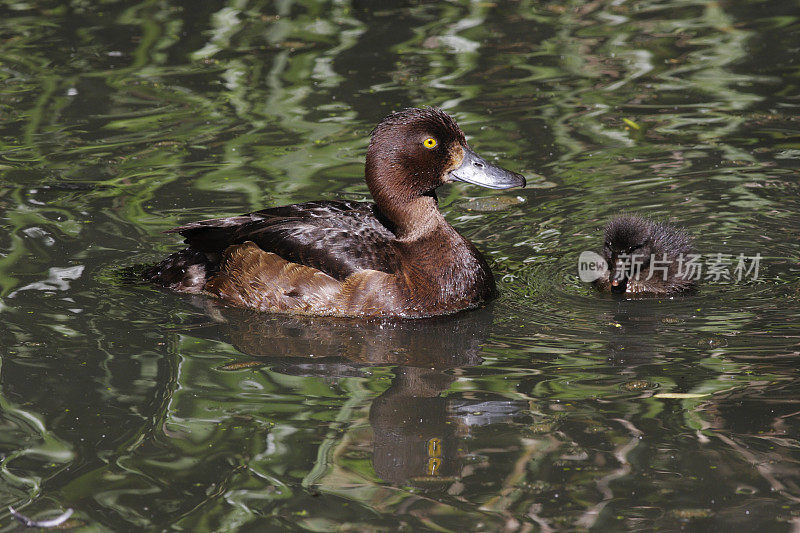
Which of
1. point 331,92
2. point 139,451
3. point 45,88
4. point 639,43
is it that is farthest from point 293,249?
point 639,43

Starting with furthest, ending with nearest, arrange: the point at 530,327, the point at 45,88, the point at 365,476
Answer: the point at 45,88, the point at 530,327, the point at 365,476

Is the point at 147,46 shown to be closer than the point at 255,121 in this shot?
No

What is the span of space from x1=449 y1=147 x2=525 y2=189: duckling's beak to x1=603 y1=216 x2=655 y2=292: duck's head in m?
0.72

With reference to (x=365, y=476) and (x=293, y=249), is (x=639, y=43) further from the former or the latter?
(x=365, y=476)

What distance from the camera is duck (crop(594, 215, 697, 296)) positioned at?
7.05 metres

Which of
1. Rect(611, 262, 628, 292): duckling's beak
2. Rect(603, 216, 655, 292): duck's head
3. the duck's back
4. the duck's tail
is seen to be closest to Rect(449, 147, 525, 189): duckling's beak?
the duck's back

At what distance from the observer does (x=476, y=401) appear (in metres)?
5.48

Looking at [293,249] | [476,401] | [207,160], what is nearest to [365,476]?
[476,401]

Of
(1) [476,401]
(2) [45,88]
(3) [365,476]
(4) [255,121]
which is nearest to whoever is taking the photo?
(3) [365,476]

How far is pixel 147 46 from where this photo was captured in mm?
12016

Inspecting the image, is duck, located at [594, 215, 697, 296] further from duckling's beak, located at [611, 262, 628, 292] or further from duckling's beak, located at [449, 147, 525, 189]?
duckling's beak, located at [449, 147, 525, 189]

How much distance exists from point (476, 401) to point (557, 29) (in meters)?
7.59

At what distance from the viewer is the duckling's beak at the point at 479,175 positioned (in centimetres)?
717

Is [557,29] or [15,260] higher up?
[557,29]
